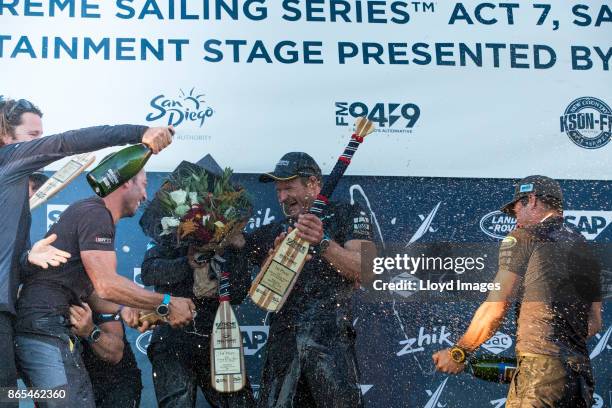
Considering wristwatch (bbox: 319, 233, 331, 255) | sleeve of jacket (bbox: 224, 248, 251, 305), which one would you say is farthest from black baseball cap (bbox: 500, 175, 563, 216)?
sleeve of jacket (bbox: 224, 248, 251, 305)

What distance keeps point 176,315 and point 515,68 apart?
1669 mm

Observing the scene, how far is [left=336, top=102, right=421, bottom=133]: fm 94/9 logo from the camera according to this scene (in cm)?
375

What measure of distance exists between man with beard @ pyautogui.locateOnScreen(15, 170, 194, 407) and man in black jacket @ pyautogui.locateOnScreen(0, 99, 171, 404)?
0.17 feet

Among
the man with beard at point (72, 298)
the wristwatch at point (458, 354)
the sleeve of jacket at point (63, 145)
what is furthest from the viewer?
the wristwatch at point (458, 354)

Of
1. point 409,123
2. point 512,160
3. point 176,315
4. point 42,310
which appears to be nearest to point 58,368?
point 42,310

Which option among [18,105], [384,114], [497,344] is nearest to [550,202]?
[497,344]

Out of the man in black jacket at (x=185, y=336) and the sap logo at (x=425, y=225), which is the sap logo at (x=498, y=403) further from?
the man in black jacket at (x=185, y=336)

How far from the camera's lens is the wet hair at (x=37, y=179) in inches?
140

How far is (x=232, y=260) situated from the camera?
12.3 feet

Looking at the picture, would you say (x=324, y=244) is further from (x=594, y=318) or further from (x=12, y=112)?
(x=12, y=112)

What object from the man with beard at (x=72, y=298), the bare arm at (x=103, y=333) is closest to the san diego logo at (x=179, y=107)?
the man with beard at (x=72, y=298)

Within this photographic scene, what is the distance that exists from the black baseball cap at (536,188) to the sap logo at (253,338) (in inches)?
43.8

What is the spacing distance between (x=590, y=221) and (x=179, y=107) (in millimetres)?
1739

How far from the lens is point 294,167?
12.2ft
